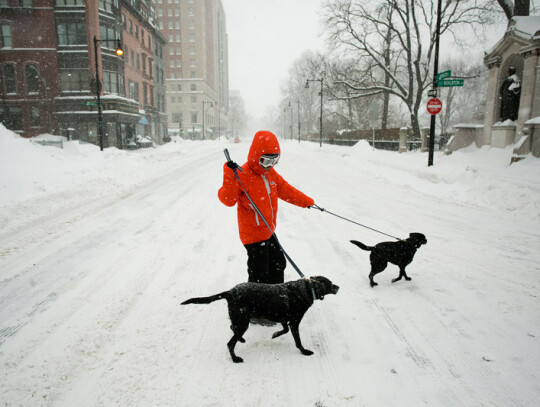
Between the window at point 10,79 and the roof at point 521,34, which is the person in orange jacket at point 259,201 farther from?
the window at point 10,79

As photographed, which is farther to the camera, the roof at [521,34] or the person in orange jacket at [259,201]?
the roof at [521,34]

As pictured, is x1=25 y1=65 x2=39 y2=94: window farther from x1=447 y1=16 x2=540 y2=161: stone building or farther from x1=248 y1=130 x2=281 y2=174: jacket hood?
x1=248 y1=130 x2=281 y2=174: jacket hood

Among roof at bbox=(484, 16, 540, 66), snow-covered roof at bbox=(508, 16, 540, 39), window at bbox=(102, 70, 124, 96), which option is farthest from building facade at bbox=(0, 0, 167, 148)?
snow-covered roof at bbox=(508, 16, 540, 39)

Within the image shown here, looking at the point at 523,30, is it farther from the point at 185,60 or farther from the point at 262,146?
the point at 185,60

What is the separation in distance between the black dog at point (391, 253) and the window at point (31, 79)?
3767 centimetres

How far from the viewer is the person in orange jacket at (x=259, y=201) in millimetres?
2992

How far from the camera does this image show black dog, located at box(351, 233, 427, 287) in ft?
12.8

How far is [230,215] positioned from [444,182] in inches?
341

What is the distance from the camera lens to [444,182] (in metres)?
11.7

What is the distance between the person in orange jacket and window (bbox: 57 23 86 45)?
35846 millimetres

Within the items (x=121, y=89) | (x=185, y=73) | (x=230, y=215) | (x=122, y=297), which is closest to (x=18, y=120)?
(x=121, y=89)

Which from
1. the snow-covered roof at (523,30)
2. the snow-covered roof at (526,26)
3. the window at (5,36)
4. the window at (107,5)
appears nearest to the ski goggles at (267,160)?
the snow-covered roof at (523,30)

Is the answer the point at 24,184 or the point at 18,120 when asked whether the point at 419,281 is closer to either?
the point at 24,184

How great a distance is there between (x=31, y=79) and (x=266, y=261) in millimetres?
38041
